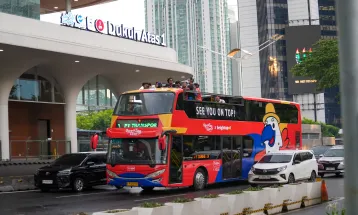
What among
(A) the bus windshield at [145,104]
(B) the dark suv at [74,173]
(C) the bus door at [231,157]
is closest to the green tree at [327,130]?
(C) the bus door at [231,157]

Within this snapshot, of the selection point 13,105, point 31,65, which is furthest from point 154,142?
point 13,105

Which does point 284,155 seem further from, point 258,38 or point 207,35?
point 258,38

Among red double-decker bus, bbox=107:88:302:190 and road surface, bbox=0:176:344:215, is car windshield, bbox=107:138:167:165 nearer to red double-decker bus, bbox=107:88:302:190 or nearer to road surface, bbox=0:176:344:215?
red double-decker bus, bbox=107:88:302:190

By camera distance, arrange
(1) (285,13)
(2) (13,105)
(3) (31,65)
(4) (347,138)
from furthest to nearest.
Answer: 1. (1) (285,13)
2. (2) (13,105)
3. (3) (31,65)
4. (4) (347,138)

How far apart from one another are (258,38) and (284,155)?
392 ft

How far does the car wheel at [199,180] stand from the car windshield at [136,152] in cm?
218

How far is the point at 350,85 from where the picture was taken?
405 centimetres

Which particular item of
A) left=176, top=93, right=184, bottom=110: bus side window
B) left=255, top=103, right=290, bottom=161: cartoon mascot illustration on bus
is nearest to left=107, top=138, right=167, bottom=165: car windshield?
left=176, top=93, right=184, bottom=110: bus side window

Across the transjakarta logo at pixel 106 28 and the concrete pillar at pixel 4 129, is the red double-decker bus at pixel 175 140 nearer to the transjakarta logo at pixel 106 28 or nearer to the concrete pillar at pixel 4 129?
the concrete pillar at pixel 4 129

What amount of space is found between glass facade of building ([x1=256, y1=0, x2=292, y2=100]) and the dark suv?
381ft

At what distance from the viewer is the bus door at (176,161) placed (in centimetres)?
2139

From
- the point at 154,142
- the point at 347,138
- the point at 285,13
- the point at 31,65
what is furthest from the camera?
the point at 285,13

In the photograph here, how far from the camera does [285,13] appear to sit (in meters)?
140

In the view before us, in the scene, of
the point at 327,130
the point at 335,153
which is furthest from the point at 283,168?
the point at 327,130
